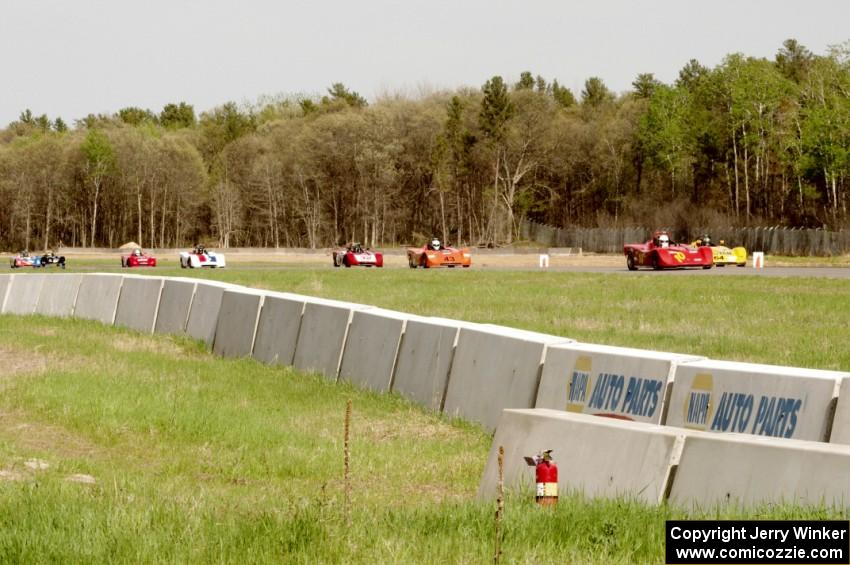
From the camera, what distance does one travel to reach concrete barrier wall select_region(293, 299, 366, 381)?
15750 mm

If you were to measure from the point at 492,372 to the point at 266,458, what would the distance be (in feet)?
9.02

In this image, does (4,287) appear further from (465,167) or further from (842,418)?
(465,167)

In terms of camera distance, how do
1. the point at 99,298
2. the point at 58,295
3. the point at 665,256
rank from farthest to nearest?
the point at 665,256 < the point at 58,295 < the point at 99,298

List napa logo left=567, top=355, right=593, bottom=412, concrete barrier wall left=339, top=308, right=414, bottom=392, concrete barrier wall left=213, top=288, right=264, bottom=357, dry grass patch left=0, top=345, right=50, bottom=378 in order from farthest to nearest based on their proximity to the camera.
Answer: concrete barrier wall left=213, top=288, right=264, bottom=357
dry grass patch left=0, top=345, right=50, bottom=378
concrete barrier wall left=339, top=308, right=414, bottom=392
napa logo left=567, top=355, right=593, bottom=412

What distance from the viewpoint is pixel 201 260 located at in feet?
198

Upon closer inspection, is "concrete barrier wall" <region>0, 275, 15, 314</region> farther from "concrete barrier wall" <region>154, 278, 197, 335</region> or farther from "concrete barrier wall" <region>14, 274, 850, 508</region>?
"concrete barrier wall" <region>14, 274, 850, 508</region>

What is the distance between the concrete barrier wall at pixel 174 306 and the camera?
842 inches

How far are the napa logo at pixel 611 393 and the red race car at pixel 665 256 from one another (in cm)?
3775

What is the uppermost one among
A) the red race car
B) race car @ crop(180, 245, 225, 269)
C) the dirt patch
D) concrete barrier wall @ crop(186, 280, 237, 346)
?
the red race car

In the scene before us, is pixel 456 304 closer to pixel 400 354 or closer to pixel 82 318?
pixel 82 318

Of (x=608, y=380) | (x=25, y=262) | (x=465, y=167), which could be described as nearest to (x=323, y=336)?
(x=608, y=380)

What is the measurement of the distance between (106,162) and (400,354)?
440ft

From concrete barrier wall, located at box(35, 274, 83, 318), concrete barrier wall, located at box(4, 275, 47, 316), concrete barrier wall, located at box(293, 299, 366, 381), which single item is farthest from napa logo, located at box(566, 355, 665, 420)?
concrete barrier wall, located at box(4, 275, 47, 316)

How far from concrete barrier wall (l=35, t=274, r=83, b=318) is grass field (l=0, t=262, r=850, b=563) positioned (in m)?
1.64
